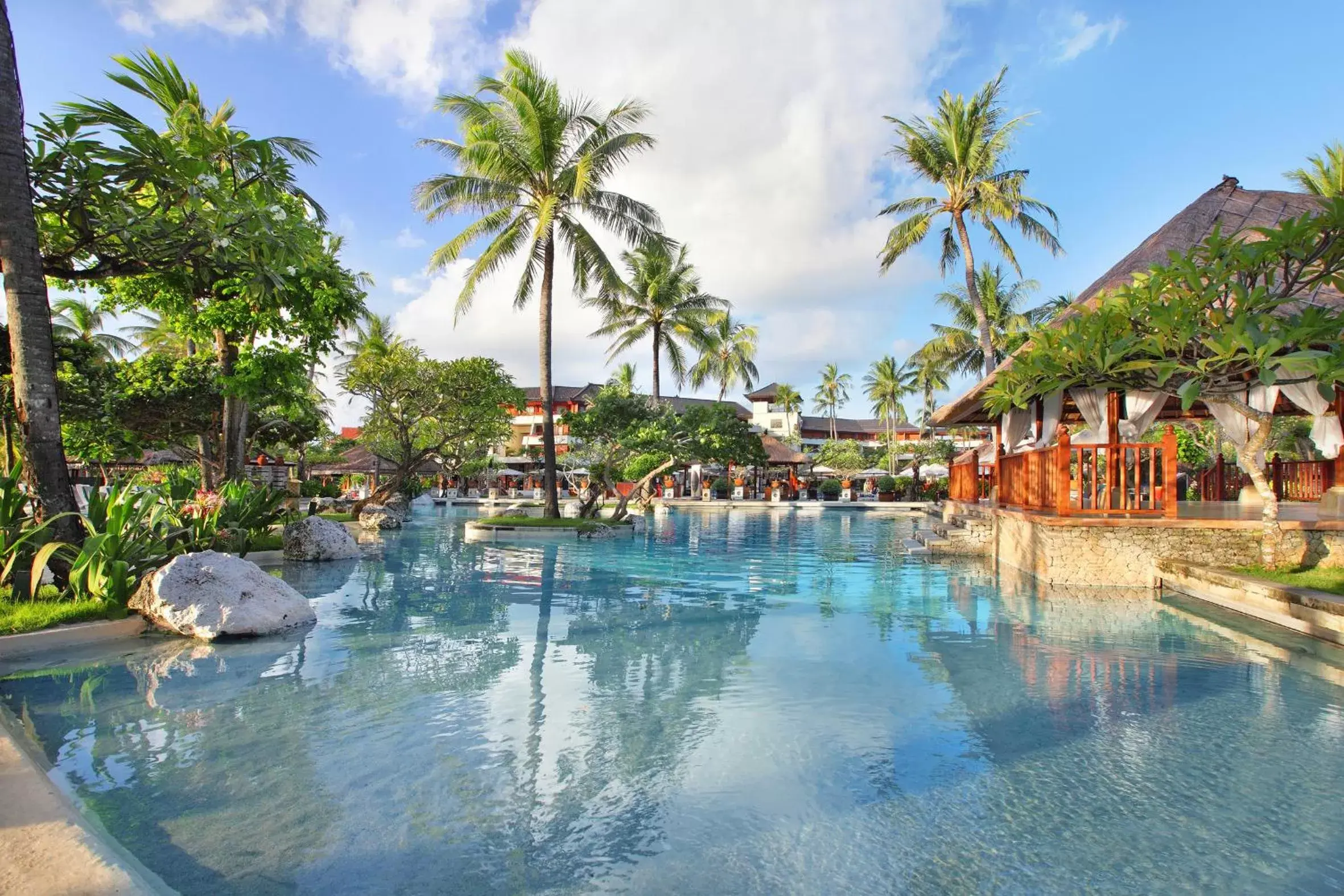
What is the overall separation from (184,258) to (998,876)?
843 centimetres

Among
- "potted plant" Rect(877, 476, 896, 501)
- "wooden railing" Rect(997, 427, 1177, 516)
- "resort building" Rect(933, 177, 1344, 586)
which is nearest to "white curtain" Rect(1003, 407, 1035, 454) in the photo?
"resort building" Rect(933, 177, 1344, 586)

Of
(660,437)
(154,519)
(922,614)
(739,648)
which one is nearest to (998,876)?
(739,648)

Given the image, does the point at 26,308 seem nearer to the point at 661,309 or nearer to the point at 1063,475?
the point at 1063,475

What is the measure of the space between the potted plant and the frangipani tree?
27.3 metres

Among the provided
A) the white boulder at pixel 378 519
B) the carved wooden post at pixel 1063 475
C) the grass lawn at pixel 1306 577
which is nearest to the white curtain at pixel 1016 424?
the carved wooden post at pixel 1063 475

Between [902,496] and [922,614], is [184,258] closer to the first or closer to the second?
[922,614]

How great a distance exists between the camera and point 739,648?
6504 mm

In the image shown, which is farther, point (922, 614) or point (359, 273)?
point (359, 273)

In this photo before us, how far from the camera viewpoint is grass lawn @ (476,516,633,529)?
17750mm

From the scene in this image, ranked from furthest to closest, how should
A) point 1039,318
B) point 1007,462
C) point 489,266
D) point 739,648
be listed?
point 1039,318, point 489,266, point 1007,462, point 739,648

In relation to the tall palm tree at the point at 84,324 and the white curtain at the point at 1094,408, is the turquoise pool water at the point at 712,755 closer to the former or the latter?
the white curtain at the point at 1094,408

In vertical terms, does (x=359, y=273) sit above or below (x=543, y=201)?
above

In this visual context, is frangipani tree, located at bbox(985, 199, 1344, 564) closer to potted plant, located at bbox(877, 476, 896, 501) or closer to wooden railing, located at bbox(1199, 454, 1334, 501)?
wooden railing, located at bbox(1199, 454, 1334, 501)

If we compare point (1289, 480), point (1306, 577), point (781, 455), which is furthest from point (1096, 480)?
point (781, 455)
